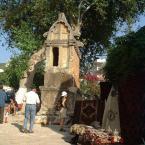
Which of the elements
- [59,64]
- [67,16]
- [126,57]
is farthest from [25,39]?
[126,57]

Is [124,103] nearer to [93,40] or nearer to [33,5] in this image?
[33,5]

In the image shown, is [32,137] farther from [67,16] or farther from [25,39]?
[67,16]

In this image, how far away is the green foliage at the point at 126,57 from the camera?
15023 mm

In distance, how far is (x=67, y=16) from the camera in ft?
131

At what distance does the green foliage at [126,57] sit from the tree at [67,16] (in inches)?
881

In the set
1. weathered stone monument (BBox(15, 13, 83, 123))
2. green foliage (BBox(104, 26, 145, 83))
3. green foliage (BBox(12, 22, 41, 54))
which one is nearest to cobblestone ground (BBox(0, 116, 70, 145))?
green foliage (BBox(104, 26, 145, 83))

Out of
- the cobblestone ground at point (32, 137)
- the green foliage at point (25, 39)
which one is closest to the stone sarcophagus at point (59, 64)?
the cobblestone ground at point (32, 137)

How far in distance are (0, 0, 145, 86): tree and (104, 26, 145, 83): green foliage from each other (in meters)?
22.4

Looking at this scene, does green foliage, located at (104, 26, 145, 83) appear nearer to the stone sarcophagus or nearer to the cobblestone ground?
the cobblestone ground

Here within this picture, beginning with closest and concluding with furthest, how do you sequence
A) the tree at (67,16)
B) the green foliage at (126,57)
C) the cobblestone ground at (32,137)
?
the green foliage at (126,57) < the cobblestone ground at (32,137) < the tree at (67,16)

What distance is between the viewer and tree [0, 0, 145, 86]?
130ft

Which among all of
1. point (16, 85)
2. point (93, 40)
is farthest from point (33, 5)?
point (16, 85)

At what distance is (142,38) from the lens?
Result: 15391 mm

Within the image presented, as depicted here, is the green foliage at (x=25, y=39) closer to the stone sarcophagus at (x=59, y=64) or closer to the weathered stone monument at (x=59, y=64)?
the weathered stone monument at (x=59, y=64)
